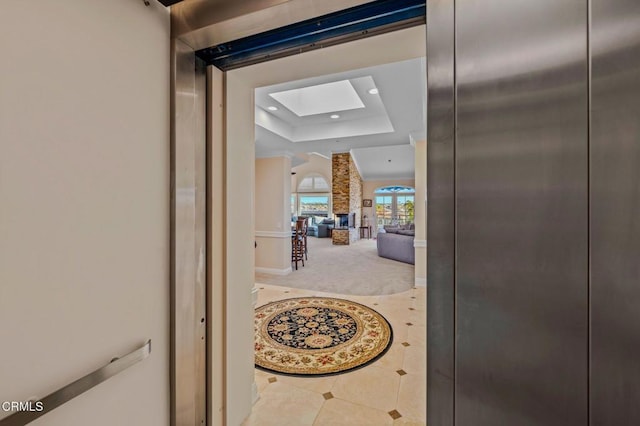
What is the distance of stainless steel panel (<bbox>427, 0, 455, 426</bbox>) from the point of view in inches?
28.3

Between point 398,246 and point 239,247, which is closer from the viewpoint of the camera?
point 239,247

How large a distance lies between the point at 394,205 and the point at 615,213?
13664mm

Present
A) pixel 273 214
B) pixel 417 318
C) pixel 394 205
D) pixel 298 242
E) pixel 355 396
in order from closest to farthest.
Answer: pixel 355 396 → pixel 417 318 → pixel 273 214 → pixel 298 242 → pixel 394 205

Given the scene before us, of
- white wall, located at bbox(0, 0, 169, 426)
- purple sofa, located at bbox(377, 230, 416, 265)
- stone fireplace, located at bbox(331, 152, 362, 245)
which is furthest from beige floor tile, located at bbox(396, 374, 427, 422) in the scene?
stone fireplace, located at bbox(331, 152, 362, 245)

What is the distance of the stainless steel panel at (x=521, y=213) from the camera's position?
1.93 ft

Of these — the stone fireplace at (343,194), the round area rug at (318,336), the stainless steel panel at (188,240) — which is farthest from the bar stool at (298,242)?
the stainless steel panel at (188,240)

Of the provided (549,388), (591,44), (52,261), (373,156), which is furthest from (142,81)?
(373,156)

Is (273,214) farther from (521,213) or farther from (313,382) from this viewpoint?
A: (521,213)

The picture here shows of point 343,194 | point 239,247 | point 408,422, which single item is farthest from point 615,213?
point 343,194

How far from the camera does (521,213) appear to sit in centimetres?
64

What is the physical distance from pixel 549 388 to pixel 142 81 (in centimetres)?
144

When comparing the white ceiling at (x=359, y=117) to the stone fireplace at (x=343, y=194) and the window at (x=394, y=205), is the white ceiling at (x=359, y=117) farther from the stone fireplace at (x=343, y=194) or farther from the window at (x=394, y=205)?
the window at (x=394, y=205)

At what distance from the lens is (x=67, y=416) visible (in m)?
0.67

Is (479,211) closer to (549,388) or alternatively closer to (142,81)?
(549,388)
